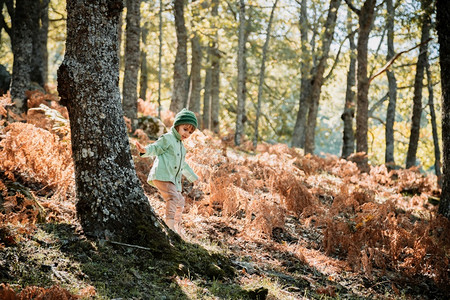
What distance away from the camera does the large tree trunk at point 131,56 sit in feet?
34.5

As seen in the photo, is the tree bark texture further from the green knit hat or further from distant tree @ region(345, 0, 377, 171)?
the green knit hat

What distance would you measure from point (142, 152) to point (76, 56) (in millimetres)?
1310

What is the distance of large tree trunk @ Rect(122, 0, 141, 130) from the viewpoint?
10516 millimetres

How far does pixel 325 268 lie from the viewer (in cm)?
516

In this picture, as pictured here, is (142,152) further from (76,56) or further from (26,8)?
(26,8)

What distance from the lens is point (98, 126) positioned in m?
3.87

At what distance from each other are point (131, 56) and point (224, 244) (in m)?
7.43

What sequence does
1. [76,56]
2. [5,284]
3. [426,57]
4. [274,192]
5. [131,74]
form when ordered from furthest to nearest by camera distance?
[426,57], [131,74], [274,192], [76,56], [5,284]

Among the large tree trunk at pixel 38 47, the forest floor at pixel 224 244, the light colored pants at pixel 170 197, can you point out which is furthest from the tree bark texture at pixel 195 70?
the light colored pants at pixel 170 197

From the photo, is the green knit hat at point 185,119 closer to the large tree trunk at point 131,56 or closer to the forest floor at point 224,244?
the forest floor at point 224,244

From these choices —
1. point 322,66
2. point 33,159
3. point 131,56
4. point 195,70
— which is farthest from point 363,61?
point 33,159

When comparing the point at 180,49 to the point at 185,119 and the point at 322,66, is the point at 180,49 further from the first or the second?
the point at 185,119

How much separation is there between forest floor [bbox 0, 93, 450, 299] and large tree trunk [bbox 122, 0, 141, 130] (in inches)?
146

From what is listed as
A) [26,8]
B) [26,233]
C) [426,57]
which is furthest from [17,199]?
[426,57]
